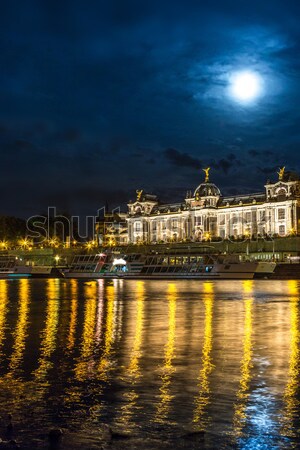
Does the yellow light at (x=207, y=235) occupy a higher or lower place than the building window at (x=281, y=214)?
lower

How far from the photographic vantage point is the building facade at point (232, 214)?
157875mm

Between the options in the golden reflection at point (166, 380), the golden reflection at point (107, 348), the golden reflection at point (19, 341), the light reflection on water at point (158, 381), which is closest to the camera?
the light reflection on water at point (158, 381)

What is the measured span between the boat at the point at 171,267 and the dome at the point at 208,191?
65.4 m

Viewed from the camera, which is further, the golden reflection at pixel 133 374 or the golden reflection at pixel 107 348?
the golden reflection at pixel 107 348

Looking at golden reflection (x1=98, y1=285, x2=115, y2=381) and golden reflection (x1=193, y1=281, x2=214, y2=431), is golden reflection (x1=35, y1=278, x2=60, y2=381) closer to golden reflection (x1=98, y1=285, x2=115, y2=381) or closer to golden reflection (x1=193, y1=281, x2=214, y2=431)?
golden reflection (x1=98, y1=285, x2=115, y2=381)

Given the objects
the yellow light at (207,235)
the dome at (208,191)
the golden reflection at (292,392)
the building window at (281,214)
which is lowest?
the golden reflection at (292,392)


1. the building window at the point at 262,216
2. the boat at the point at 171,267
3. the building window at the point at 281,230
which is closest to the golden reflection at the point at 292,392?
the boat at the point at 171,267

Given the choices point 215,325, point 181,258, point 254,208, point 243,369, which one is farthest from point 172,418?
point 254,208

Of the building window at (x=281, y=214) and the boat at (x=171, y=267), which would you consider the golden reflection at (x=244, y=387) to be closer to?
the boat at (x=171, y=267)

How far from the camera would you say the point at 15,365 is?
16.6 metres

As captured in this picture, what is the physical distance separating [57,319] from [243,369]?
15348mm

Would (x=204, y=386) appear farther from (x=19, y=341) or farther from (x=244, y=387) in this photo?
(x=19, y=341)

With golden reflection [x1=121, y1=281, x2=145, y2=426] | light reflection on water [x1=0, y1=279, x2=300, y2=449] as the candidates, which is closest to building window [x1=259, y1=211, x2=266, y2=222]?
light reflection on water [x1=0, y1=279, x2=300, y2=449]

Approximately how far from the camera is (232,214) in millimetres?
176000
